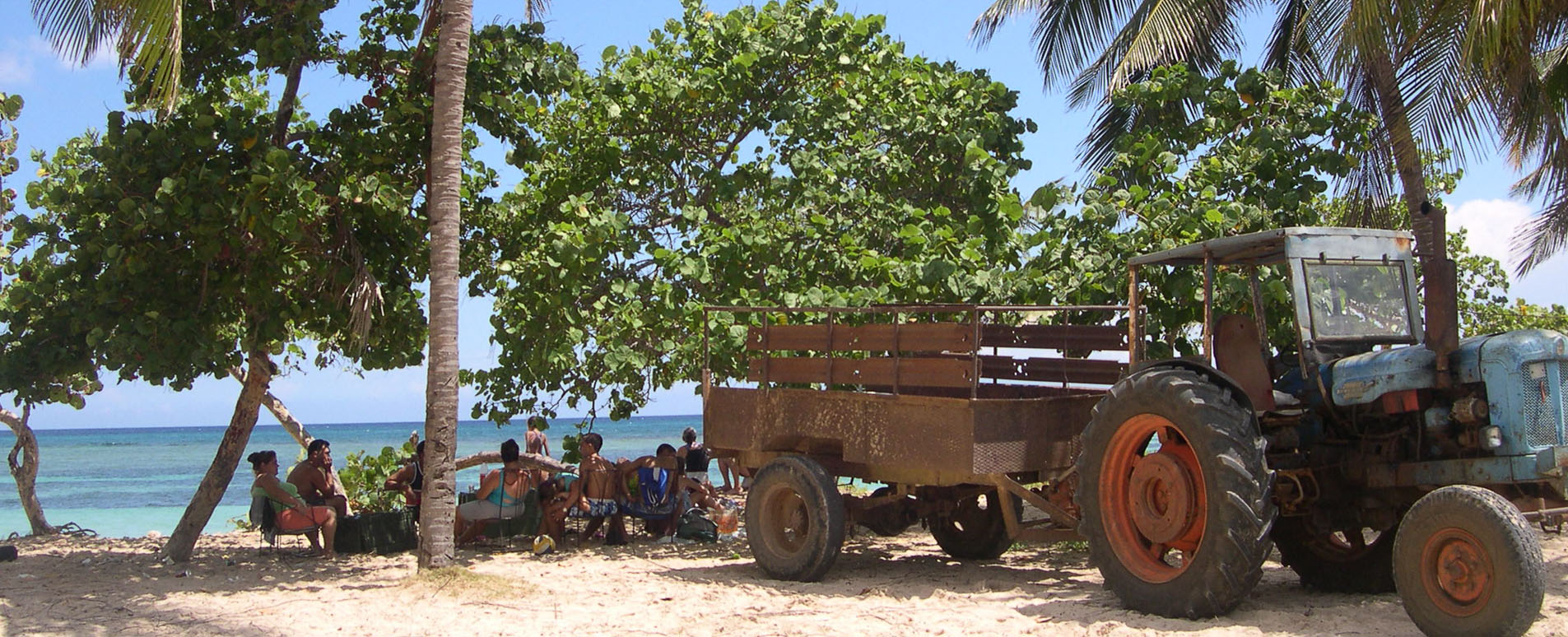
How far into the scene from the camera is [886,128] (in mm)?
12711

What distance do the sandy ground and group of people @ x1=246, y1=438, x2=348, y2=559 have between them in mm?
314

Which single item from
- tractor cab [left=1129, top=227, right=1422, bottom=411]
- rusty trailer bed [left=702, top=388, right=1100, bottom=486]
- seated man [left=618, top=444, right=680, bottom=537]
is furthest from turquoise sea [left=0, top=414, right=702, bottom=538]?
tractor cab [left=1129, top=227, right=1422, bottom=411]

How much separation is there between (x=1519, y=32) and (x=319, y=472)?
1051 cm

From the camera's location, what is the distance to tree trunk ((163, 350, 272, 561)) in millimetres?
11062

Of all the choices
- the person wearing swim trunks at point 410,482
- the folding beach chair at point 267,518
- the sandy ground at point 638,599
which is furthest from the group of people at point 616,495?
the folding beach chair at point 267,518

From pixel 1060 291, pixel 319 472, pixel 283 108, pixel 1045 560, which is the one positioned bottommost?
pixel 1045 560

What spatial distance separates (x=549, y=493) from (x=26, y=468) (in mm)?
7112

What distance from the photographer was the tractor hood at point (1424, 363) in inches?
252

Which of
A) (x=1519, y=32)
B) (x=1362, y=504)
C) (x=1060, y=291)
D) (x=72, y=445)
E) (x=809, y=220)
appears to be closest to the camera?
(x=1362, y=504)

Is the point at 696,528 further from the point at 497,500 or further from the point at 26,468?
the point at 26,468

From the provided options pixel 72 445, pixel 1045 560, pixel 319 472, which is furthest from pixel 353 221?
pixel 72 445

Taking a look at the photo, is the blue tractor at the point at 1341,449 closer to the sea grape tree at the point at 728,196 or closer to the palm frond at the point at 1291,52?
the sea grape tree at the point at 728,196

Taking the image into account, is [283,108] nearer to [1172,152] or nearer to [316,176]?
[316,176]

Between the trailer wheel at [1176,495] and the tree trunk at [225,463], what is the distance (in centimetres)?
733
